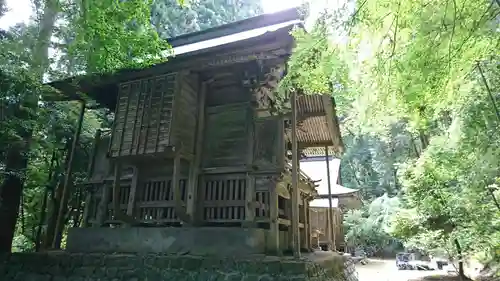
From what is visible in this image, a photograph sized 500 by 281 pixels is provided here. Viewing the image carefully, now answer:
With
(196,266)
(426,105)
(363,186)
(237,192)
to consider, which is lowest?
(196,266)

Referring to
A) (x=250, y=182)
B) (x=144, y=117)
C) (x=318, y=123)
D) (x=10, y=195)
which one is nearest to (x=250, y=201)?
(x=250, y=182)

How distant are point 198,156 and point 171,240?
1.91 m

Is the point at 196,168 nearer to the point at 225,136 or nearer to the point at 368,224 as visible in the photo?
the point at 225,136

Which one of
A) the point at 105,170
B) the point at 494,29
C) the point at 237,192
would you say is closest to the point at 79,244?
the point at 105,170

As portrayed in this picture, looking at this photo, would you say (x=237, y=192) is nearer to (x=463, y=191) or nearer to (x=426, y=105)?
(x=426, y=105)

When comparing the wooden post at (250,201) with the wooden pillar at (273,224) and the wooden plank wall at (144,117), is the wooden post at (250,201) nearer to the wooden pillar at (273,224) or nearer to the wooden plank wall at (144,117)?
the wooden pillar at (273,224)

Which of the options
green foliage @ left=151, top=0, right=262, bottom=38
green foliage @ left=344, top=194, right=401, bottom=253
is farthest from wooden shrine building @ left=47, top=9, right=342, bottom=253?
green foliage @ left=344, top=194, right=401, bottom=253

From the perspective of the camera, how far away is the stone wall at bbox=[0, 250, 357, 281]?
530 centimetres

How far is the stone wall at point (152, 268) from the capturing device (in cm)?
530

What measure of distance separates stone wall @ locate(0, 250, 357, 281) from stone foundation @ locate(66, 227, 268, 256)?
355mm

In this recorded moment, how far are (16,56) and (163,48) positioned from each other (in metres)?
3.10

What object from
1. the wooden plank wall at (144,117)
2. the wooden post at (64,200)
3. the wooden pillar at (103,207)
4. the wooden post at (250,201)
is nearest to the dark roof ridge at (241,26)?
the wooden plank wall at (144,117)

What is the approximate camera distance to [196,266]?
5.79 metres

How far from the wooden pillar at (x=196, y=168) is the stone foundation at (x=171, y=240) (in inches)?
20.4
